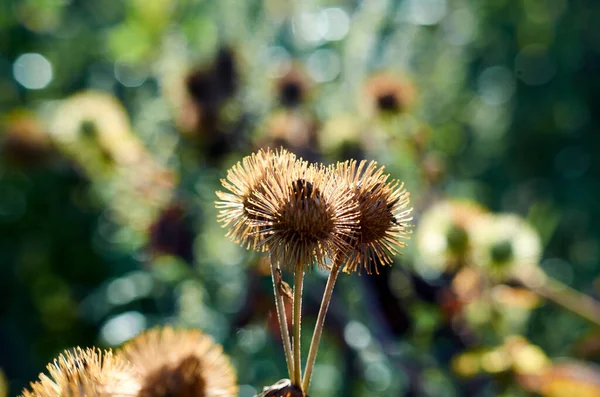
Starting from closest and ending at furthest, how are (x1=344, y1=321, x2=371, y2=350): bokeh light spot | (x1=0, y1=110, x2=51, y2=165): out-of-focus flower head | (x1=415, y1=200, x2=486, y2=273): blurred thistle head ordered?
(x1=415, y1=200, x2=486, y2=273): blurred thistle head, (x1=344, y1=321, x2=371, y2=350): bokeh light spot, (x1=0, y1=110, x2=51, y2=165): out-of-focus flower head

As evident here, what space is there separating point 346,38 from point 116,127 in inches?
52.1

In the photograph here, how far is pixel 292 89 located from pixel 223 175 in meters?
0.51

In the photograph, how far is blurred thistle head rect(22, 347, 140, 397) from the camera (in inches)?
29.4

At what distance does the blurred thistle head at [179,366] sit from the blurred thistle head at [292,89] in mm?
1978

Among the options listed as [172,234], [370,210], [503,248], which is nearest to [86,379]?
[370,210]

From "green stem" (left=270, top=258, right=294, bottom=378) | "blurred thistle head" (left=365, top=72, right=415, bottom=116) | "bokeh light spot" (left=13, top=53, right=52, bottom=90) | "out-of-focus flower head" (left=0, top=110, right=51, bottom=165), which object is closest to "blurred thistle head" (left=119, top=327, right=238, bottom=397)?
"green stem" (left=270, top=258, right=294, bottom=378)

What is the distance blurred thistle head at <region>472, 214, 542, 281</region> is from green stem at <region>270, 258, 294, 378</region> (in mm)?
1311

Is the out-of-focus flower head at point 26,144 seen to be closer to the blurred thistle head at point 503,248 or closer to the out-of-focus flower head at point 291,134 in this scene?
the out-of-focus flower head at point 291,134

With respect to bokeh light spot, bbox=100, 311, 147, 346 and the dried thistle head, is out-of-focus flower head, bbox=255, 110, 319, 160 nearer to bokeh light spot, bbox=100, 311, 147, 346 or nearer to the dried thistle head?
bokeh light spot, bbox=100, 311, 147, 346

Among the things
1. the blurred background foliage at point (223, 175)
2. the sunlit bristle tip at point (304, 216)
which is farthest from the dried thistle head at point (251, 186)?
the blurred background foliage at point (223, 175)

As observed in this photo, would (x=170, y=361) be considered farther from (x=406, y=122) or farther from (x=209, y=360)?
(x=406, y=122)

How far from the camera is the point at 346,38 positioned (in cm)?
324

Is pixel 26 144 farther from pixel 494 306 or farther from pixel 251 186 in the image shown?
pixel 251 186

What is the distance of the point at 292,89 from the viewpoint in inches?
110
